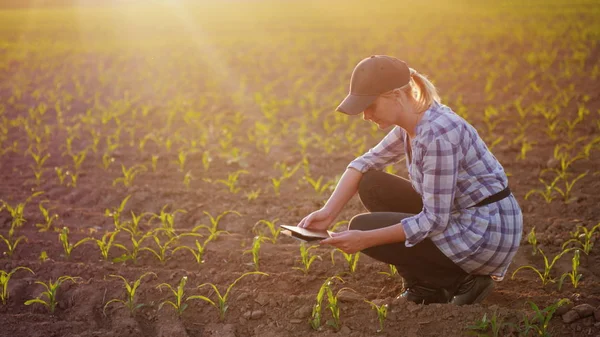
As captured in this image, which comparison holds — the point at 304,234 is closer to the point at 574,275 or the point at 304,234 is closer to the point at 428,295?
the point at 428,295

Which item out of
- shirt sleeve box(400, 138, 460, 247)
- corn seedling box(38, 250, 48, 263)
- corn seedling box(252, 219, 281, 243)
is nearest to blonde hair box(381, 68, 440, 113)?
shirt sleeve box(400, 138, 460, 247)

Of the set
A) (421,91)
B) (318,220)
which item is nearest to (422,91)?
(421,91)

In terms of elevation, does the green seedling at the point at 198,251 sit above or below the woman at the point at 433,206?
below

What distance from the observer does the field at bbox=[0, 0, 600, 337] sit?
3582mm

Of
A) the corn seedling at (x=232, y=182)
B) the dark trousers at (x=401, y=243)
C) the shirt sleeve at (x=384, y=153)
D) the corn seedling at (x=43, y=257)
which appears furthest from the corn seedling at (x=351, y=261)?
the corn seedling at (x=43, y=257)

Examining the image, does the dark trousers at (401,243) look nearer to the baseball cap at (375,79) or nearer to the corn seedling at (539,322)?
the corn seedling at (539,322)

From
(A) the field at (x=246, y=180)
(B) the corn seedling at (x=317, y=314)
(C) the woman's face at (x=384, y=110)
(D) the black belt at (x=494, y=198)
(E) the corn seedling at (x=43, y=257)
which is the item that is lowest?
(A) the field at (x=246, y=180)

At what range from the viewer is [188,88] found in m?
10.5

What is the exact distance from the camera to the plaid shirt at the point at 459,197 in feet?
9.94

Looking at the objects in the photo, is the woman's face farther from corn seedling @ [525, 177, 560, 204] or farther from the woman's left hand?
corn seedling @ [525, 177, 560, 204]

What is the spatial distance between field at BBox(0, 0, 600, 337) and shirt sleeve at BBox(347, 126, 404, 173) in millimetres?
805

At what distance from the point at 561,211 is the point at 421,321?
2.28 m

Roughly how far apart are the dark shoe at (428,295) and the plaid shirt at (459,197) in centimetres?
27

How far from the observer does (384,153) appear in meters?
3.63
